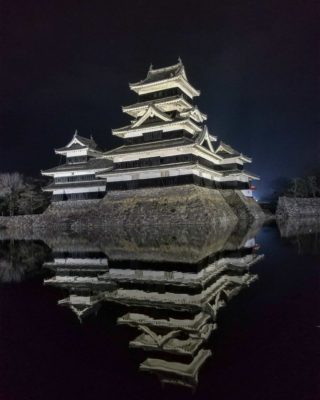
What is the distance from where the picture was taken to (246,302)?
254 inches

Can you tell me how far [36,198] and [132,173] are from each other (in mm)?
17739

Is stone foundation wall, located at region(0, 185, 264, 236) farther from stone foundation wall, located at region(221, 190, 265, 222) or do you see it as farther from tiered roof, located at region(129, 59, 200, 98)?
tiered roof, located at region(129, 59, 200, 98)

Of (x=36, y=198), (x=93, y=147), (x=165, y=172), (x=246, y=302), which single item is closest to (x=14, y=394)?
(x=246, y=302)

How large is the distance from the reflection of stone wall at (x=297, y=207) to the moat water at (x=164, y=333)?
31.5m

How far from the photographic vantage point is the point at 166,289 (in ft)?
25.6

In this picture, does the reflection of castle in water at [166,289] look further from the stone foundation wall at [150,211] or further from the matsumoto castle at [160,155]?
the matsumoto castle at [160,155]

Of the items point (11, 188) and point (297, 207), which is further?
point (11, 188)

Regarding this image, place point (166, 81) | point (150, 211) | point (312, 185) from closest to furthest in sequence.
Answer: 1. point (150, 211)
2. point (166, 81)
3. point (312, 185)

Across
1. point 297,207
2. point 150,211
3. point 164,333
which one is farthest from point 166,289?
point 297,207

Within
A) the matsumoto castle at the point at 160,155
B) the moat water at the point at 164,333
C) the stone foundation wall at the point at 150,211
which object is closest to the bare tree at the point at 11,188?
the stone foundation wall at the point at 150,211

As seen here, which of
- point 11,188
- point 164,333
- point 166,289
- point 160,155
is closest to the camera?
point 164,333

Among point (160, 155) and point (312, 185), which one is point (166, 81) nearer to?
point (160, 155)

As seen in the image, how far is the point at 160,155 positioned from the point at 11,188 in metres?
23.6

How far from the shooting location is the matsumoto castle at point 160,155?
2791cm
